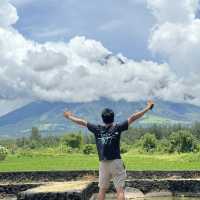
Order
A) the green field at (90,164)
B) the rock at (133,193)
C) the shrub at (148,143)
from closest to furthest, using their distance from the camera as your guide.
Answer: the rock at (133,193)
the green field at (90,164)
the shrub at (148,143)

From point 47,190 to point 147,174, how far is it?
37.6 ft

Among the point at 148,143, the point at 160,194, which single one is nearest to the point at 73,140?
the point at 148,143

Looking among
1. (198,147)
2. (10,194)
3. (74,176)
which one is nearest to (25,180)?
(74,176)

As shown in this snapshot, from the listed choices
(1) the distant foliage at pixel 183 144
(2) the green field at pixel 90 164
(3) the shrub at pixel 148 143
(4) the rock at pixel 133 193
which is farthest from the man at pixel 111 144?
(3) the shrub at pixel 148 143

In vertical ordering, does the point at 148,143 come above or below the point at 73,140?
below

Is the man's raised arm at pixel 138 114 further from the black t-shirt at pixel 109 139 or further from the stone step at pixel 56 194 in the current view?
the stone step at pixel 56 194

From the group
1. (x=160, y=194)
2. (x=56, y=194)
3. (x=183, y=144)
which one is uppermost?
(x=183, y=144)

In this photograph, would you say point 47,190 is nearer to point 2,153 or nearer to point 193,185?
point 193,185

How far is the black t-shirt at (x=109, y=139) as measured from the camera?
377 inches

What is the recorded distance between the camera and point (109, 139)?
9.59m

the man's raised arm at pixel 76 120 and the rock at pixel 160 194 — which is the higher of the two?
the man's raised arm at pixel 76 120

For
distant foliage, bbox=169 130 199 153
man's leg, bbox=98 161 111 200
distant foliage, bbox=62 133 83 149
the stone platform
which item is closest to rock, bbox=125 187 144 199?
the stone platform

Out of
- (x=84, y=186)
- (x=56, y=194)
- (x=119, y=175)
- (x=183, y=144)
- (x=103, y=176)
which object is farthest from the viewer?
(x=183, y=144)

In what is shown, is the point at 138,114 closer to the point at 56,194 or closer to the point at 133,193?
the point at 56,194
